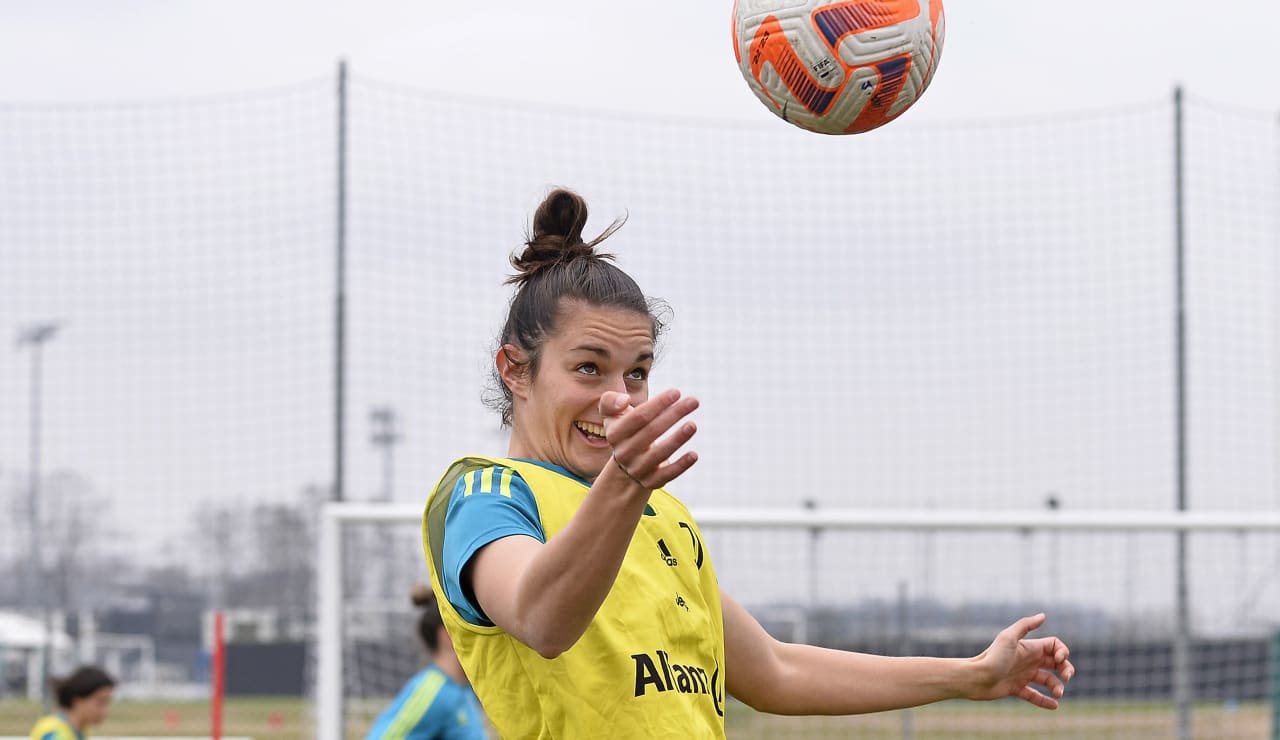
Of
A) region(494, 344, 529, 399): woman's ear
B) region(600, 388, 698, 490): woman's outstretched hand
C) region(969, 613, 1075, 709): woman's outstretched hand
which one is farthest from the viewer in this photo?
Answer: region(969, 613, 1075, 709): woman's outstretched hand

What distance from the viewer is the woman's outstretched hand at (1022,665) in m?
2.67

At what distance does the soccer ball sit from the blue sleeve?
1289 millimetres

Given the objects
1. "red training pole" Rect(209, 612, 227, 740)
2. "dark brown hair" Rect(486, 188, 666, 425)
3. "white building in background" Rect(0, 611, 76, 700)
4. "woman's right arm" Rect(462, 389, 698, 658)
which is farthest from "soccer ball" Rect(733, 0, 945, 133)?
"white building in background" Rect(0, 611, 76, 700)

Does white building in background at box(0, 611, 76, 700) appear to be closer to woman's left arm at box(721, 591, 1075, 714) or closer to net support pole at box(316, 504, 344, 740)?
net support pole at box(316, 504, 344, 740)

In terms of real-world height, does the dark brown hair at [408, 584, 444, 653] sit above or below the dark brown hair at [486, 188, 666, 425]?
below

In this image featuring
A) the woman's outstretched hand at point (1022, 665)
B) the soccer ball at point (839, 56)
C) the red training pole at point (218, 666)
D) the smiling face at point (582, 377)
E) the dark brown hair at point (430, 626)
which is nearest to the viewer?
the smiling face at point (582, 377)

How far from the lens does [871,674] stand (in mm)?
2746

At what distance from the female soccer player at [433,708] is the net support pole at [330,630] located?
2.42ft

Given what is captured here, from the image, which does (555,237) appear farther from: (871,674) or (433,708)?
(433,708)

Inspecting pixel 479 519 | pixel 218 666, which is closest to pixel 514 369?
pixel 479 519

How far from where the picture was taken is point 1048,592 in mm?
8992

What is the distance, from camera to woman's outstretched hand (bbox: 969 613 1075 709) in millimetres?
2668

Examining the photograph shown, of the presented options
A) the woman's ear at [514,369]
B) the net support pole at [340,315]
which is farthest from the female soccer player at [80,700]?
the woman's ear at [514,369]

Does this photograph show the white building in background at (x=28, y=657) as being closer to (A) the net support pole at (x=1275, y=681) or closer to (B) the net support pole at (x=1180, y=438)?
(B) the net support pole at (x=1180, y=438)
